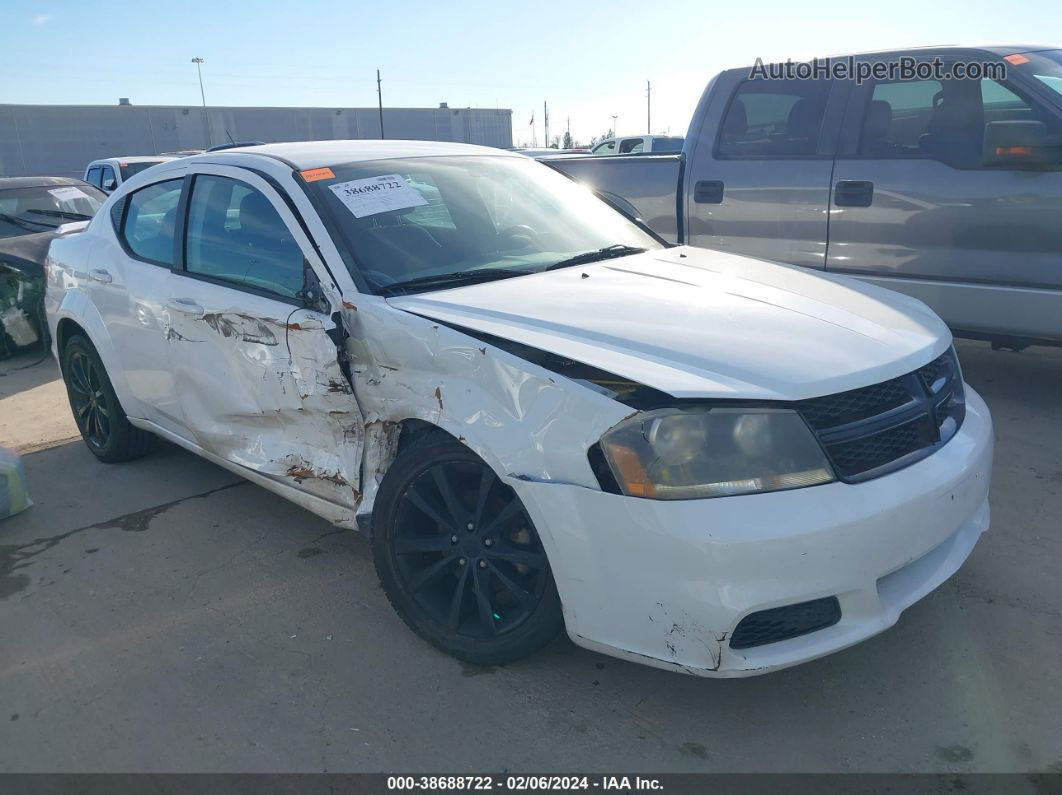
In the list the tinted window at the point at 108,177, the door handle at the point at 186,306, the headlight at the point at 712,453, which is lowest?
the headlight at the point at 712,453

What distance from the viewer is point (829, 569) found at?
2.24m

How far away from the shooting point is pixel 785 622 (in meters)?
2.32

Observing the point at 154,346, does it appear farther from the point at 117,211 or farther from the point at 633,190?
the point at 633,190

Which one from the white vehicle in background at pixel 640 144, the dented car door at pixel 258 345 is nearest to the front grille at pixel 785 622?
the dented car door at pixel 258 345

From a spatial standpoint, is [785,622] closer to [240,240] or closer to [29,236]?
[240,240]

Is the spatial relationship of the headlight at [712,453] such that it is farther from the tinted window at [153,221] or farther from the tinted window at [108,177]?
the tinted window at [108,177]

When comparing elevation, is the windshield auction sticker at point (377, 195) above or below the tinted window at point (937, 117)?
below

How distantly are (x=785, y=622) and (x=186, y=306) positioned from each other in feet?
9.09

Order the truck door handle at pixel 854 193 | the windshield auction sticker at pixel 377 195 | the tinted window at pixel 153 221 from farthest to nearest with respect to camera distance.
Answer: the truck door handle at pixel 854 193
the tinted window at pixel 153 221
the windshield auction sticker at pixel 377 195

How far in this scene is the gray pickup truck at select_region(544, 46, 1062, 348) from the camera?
4578 mm

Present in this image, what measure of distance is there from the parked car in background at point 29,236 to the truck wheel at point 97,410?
3.44 m

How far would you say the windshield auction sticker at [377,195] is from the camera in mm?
3285

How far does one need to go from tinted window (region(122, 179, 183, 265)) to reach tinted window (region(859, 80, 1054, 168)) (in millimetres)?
3874

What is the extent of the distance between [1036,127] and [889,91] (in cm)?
92
